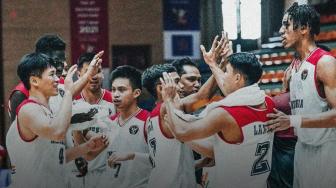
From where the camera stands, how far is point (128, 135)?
359 centimetres

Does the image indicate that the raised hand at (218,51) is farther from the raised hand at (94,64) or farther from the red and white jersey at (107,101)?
the red and white jersey at (107,101)

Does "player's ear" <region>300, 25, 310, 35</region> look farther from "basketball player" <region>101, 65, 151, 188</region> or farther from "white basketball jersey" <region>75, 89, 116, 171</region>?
"white basketball jersey" <region>75, 89, 116, 171</region>

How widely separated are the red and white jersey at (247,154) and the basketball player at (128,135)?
0.53 m

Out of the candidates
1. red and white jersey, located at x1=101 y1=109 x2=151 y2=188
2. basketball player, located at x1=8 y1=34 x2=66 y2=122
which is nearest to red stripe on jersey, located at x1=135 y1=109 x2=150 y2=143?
red and white jersey, located at x1=101 y1=109 x2=151 y2=188

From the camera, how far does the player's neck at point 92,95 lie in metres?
3.64

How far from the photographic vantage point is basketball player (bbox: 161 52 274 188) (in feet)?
9.98

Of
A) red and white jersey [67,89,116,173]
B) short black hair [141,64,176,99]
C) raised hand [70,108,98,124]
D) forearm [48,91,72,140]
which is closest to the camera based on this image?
forearm [48,91,72,140]

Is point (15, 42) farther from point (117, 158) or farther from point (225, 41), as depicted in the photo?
point (225, 41)

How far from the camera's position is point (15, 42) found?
3648mm

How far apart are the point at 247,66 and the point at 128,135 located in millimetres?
870

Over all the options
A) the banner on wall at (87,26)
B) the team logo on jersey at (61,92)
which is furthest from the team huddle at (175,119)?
the banner on wall at (87,26)

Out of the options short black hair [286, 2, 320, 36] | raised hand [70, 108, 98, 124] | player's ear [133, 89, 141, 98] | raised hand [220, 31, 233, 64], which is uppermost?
short black hair [286, 2, 320, 36]

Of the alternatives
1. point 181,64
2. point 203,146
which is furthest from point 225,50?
point 203,146

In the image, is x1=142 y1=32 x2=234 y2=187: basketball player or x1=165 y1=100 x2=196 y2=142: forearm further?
x1=142 y1=32 x2=234 y2=187: basketball player
